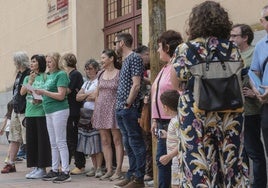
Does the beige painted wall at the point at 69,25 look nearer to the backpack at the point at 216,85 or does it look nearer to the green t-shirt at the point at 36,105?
the green t-shirt at the point at 36,105

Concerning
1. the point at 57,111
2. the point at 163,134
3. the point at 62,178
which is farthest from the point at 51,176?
the point at 163,134

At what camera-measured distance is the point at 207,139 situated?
12.7 feet

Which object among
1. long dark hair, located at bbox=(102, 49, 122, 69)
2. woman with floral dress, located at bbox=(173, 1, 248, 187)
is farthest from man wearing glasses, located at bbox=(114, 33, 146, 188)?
woman with floral dress, located at bbox=(173, 1, 248, 187)

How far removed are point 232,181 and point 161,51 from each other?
173cm

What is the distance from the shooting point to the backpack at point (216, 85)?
377cm

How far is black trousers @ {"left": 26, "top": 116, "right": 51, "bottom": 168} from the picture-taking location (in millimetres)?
8094

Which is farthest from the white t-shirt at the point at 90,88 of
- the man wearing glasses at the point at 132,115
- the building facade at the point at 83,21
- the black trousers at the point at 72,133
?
the building facade at the point at 83,21

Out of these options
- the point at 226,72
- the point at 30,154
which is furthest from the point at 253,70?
the point at 30,154

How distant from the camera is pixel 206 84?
3.79 meters

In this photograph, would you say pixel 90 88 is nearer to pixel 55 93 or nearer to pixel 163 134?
pixel 55 93

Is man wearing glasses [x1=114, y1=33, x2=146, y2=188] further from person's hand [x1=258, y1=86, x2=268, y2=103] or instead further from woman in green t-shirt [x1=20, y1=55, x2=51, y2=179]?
person's hand [x1=258, y1=86, x2=268, y2=103]

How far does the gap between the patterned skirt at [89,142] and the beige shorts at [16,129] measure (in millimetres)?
1195

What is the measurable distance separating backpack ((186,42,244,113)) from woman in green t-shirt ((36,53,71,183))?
3.99 metres

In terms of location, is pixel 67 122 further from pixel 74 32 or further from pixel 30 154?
pixel 74 32
